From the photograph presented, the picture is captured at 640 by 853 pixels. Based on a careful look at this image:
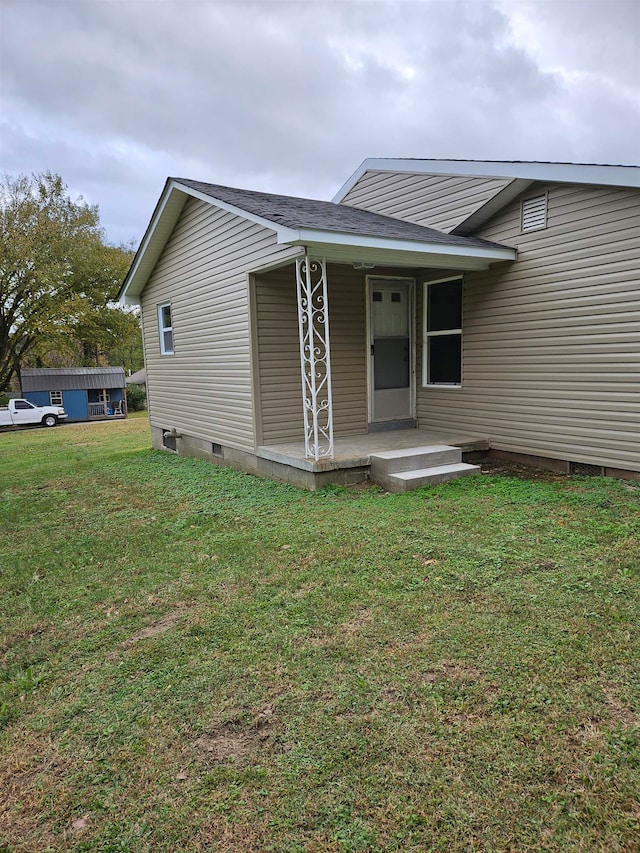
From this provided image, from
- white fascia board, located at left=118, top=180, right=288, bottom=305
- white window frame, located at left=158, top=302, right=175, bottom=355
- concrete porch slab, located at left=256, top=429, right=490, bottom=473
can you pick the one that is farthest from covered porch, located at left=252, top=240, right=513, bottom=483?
white window frame, located at left=158, top=302, right=175, bottom=355

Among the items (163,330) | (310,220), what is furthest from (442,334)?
(163,330)

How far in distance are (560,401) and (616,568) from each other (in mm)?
3014

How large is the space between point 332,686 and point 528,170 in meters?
5.75

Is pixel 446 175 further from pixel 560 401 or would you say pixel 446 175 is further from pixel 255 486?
pixel 255 486

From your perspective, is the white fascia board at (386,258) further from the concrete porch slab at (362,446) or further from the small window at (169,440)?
the small window at (169,440)

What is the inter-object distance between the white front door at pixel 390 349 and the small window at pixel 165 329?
13.9 feet

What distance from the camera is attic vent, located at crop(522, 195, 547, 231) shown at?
5918 millimetres

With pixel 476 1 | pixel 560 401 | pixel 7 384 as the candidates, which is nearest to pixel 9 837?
pixel 560 401

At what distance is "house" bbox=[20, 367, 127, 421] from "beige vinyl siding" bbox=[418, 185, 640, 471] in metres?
24.9

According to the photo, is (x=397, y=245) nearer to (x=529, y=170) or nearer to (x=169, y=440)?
(x=529, y=170)

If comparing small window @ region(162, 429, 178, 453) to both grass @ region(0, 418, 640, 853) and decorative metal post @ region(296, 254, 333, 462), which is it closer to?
decorative metal post @ region(296, 254, 333, 462)

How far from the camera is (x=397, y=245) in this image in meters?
5.48

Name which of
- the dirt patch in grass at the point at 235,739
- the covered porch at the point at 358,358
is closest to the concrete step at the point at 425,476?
the covered porch at the point at 358,358

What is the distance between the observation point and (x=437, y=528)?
421cm
